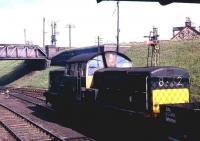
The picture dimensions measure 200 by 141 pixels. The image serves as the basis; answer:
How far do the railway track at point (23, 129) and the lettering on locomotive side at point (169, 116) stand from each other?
5.02m

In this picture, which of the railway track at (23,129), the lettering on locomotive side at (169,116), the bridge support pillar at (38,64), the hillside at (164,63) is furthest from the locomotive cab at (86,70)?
the bridge support pillar at (38,64)

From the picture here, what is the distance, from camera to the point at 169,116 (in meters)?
11.2

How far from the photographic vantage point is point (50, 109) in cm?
2400

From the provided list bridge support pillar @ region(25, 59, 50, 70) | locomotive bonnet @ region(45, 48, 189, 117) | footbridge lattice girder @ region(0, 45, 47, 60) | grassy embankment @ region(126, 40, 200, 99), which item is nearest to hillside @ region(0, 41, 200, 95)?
grassy embankment @ region(126, 40, 200, 99)

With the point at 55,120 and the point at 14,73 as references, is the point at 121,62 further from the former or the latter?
the point at 14,73

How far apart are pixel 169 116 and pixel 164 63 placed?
30.0m

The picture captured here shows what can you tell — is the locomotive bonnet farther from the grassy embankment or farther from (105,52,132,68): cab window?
the grassy embankment

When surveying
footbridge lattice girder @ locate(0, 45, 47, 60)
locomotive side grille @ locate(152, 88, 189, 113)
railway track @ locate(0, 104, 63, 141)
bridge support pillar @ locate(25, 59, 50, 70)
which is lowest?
railway track @ locate(0, 104, 63, 141)

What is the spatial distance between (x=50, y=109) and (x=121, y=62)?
8083 millimetres

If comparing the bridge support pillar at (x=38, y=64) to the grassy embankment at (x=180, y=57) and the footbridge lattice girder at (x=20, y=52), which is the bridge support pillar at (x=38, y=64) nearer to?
the footbridge lattice girder at (x=20, y=52)

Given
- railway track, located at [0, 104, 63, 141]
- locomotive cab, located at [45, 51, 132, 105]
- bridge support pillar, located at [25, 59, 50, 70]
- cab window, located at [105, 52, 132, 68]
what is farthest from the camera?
bridge support pillar, located at [25, 59, 50, 70]

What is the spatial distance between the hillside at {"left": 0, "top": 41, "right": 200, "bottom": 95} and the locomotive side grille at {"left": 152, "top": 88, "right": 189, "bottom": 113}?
13.7m

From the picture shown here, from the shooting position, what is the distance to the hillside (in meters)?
34.6

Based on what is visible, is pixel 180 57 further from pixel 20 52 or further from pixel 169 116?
pixel 169 116
